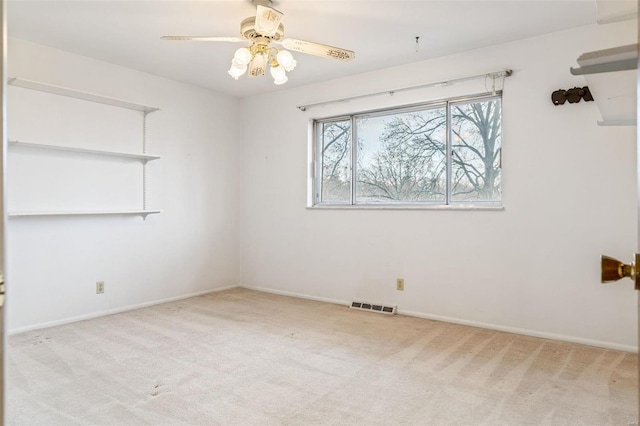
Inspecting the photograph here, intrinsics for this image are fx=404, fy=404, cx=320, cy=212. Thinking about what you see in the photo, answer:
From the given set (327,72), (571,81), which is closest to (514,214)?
(571,81)

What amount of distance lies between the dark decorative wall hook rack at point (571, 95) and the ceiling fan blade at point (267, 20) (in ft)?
7.21

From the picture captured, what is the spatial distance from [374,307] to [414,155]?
1.57 m

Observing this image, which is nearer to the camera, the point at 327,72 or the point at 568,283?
the point at 568,283

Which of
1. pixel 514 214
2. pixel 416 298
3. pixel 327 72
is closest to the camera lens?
pixel 514 214

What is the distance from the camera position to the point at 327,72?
4148 mm

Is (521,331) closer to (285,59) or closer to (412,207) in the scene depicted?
(412,207)

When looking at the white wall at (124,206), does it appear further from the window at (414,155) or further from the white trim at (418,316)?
the window at (414,155)

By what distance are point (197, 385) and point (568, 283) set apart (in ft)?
9.13

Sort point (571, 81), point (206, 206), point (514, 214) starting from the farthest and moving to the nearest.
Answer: point (206, 206), point (514, 214), point (571, 81)

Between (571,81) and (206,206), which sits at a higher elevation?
(571,81)

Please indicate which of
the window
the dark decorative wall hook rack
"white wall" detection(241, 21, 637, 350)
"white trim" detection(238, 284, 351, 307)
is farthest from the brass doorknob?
"white trim" detection(238, 284, 351, 307)

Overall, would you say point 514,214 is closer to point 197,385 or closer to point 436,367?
point 436,367

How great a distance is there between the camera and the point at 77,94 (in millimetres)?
3539

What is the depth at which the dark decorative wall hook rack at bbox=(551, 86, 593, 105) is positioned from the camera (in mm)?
3000
